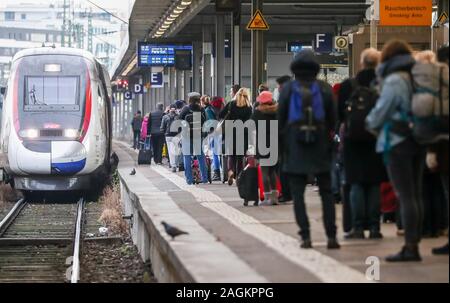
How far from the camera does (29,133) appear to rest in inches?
1003

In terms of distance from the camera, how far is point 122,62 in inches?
2472

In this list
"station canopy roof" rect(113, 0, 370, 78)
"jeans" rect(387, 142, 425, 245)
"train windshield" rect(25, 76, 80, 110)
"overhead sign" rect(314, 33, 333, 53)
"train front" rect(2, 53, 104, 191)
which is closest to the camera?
"jeans" rect(387, 142, 425, 245)

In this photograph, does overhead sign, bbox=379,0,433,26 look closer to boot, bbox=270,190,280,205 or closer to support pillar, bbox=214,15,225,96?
boot, bbox=270,190,280,205

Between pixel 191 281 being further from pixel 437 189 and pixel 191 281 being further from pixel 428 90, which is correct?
pixel 437 189

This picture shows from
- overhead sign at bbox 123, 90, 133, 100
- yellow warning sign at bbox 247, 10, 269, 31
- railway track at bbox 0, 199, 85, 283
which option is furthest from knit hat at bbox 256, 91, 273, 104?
overhead sign at bbox 123, 90, 133, 100

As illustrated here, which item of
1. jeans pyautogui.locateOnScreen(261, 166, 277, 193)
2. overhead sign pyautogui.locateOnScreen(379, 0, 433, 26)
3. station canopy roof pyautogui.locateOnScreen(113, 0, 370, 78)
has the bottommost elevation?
jeans pyautogui.locateOnScreen(261, 166, 277, 193)

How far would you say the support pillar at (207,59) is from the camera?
4119 cm

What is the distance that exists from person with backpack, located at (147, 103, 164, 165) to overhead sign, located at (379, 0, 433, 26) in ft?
46.0

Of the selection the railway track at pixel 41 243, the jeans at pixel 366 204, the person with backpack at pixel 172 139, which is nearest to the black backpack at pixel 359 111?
the jeans at pixel 366 204

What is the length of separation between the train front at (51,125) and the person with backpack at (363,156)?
1484 centimetres

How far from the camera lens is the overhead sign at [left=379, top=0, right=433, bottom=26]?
63.6 feet

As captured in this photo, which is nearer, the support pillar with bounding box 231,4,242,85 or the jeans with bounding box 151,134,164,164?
the support pillar with bounding box 231,4,242,85

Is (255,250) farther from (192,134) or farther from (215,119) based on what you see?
(215,119)
